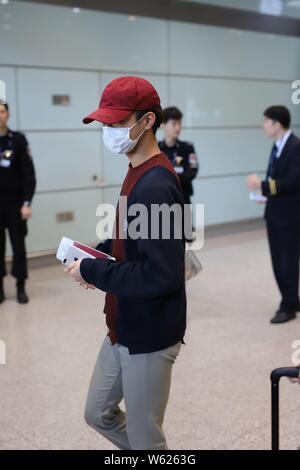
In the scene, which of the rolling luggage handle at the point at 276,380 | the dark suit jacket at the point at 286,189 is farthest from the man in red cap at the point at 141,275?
the dark suit jacket at the point at 286,189

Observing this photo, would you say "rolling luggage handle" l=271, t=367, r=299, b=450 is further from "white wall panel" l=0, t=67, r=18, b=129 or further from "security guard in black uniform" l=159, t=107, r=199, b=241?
"white wall panel" l=0, t=67, r=18, b=129

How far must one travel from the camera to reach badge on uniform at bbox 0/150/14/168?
4.27 metres

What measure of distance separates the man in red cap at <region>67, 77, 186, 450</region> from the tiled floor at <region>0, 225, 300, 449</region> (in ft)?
2.91

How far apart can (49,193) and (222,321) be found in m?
2.45

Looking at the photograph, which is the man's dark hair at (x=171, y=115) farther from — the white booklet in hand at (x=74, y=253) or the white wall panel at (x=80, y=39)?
the white booklet in hand at (x=74, y=253)

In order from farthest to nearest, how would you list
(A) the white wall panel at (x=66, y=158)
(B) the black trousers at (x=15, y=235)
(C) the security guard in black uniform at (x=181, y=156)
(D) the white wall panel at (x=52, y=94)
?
1. (A) the white wall panel at (x=66, y=158)
2. (D) the white wall panel at (x=52, y=94)
3. (B) the black trousers at (x=15, y=235)
4. (C) the security guard in black uniform at (x=181, y=156)

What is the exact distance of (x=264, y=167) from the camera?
26.1 ft

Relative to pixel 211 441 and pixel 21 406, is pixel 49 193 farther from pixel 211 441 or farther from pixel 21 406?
pixel 211 441

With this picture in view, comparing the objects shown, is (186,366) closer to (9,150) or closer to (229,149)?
(9,150)

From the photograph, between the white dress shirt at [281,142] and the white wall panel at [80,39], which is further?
the white wall panel at [80,39]

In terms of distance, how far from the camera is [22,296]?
4.55m

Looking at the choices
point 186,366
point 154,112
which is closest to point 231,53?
point 186,366

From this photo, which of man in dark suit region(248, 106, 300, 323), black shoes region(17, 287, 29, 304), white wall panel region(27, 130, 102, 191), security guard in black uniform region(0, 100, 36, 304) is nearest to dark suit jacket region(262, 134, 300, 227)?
man in dark suit region(248, 106, 300, 323)

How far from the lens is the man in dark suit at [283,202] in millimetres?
3828
